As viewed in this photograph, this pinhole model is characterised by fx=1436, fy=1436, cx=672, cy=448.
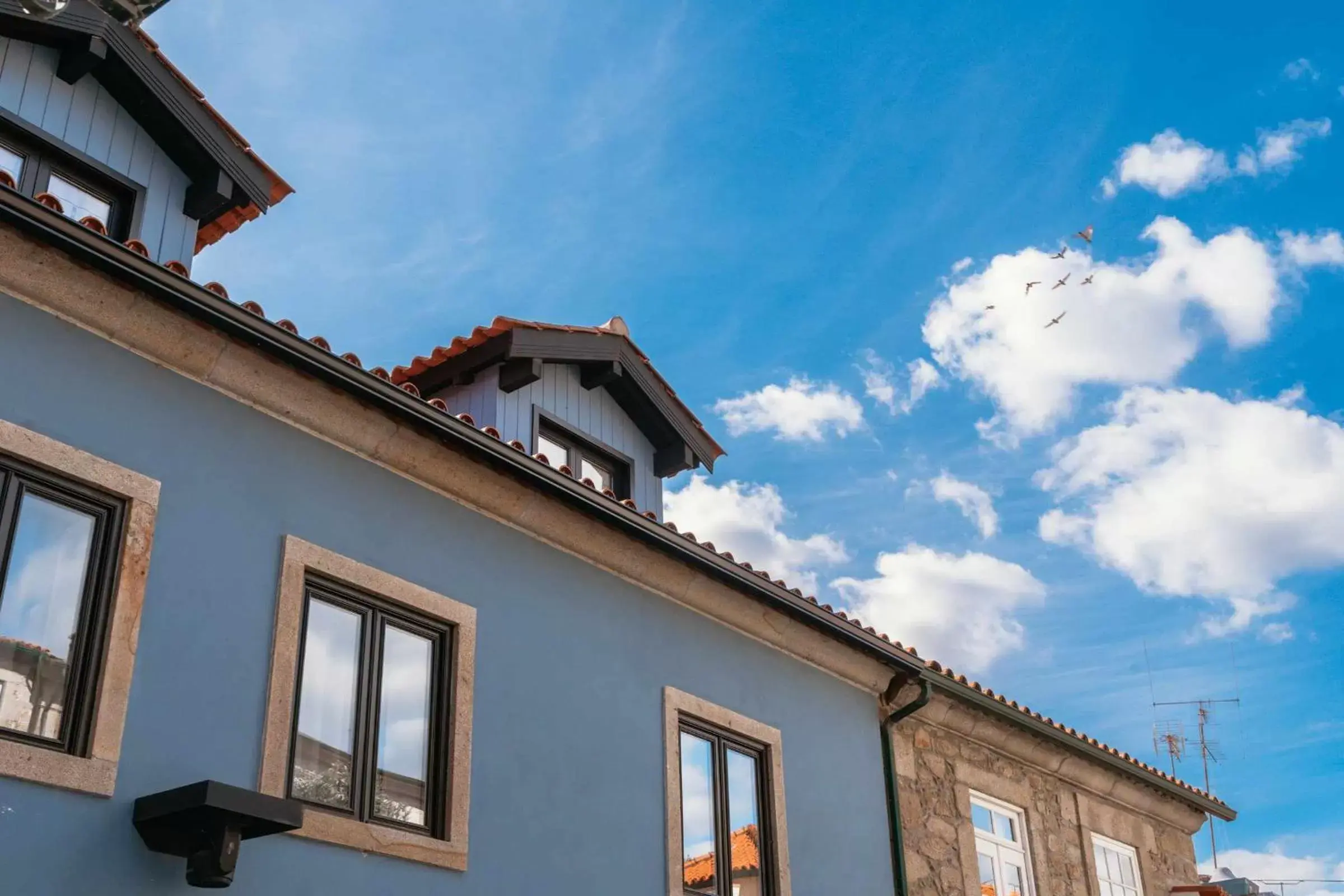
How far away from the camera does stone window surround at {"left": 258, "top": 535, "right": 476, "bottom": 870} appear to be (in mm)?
6762

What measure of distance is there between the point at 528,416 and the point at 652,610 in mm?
2661

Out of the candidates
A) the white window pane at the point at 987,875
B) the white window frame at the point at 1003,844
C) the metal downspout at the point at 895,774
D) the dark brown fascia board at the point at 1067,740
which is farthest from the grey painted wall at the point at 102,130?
the white window pane at the point at 987,875

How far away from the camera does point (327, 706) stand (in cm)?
716

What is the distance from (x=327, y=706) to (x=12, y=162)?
4.29 metres

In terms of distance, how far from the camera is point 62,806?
5785mm

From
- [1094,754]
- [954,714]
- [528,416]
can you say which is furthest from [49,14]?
→ [1094,754]

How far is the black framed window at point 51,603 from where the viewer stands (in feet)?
19.4

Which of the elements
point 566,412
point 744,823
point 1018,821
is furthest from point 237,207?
point 1018,821

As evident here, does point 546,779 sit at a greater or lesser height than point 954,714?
lesser

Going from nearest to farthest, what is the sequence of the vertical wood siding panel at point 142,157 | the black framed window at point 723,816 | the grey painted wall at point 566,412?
the black framed window at point 723,816, the vertical wood siding panel at point 142,157, the grey painted wall at point 566,412

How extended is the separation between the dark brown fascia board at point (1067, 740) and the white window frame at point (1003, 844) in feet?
2.25

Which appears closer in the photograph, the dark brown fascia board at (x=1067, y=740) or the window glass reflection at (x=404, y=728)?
the window glass reflection at (x=404, y=728)

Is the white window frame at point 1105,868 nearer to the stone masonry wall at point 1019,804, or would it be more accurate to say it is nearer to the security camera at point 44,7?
the stone masonry wall at point 1019,804

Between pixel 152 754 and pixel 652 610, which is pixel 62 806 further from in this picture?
pixel 652 610
